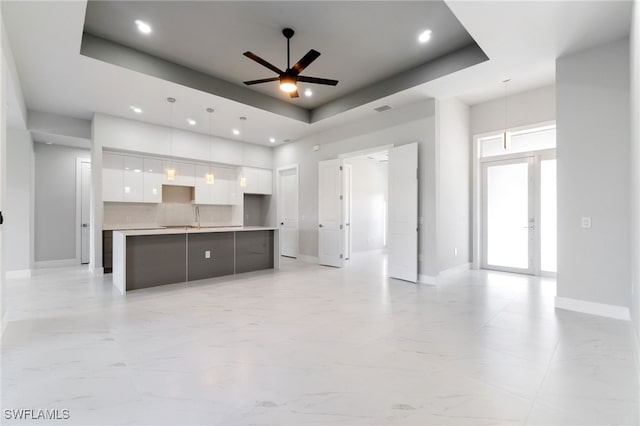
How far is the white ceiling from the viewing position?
286 centimetres

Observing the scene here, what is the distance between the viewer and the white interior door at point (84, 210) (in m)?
6.99

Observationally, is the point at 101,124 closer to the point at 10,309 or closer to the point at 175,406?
the point at 10,309

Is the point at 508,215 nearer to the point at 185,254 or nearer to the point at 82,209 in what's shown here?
the point at 185,254

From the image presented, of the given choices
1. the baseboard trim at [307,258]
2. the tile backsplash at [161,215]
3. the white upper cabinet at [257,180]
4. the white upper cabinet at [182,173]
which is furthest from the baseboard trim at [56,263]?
the baseboard trim at [307,258]

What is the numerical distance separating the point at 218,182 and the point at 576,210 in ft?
23.6

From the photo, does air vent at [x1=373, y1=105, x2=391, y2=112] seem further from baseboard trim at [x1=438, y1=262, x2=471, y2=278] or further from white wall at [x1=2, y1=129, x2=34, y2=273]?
white wall at [x1=2, y1=129, x2=34, y2=273]

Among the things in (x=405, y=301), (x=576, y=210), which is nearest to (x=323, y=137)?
(x=405, y=301)

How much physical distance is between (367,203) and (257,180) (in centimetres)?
358

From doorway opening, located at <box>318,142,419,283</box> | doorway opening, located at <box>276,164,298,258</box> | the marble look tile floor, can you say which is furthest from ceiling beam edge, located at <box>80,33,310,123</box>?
the marble look tile floor

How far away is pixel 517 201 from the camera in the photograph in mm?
5801

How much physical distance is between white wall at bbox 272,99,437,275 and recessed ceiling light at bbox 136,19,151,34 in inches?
155

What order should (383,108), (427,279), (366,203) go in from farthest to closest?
(366,203) < (383,108) < (427,279)

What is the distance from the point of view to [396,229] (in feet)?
18.0

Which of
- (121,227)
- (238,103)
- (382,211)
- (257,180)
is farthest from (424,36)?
(382,211)
